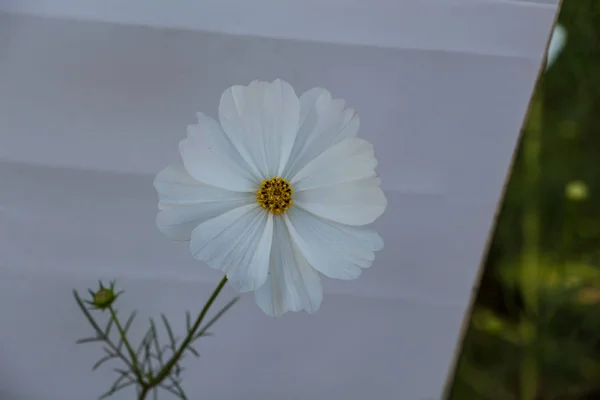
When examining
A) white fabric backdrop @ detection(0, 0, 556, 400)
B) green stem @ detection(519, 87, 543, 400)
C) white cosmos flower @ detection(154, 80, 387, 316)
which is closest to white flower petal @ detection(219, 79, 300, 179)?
white cosmos flower @ detection(154, 80, 387, 316)

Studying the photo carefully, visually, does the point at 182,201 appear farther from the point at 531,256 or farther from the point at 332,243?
the point at 531,256

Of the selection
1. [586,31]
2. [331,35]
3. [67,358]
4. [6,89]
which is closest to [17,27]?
[6,89]

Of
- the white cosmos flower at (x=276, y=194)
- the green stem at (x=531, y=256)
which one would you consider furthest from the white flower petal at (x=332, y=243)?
the green stem at (x=531, y=256)

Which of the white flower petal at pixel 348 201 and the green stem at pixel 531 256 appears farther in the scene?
the green stem at pixel 531 256

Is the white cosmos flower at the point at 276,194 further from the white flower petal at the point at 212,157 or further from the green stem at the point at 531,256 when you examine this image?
the green stem at the point at 531,256

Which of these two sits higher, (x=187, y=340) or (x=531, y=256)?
(x=531, y=256)

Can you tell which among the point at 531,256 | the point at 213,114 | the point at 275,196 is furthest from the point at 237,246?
the point at 531,256
